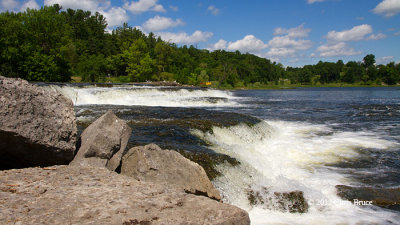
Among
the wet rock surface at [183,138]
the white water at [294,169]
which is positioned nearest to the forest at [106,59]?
the wet rock surface at [183,138]

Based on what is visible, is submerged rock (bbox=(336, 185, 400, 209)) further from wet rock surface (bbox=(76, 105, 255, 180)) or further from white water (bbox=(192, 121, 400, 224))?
wet rock surface (bbox=(76, 105, 255, 180))

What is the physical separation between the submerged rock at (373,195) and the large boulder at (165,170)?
3.27 meters

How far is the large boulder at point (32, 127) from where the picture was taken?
3.88m

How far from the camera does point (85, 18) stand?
4149 inches

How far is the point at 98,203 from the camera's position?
301 cm

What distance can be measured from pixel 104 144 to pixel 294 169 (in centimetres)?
554

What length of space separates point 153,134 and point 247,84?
115 metres

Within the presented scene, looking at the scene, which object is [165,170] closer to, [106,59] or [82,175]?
[82,175]

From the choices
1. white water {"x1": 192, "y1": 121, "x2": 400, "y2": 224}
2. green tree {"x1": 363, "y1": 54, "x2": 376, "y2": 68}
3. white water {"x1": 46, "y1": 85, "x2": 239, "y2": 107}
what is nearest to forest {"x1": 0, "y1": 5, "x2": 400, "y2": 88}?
green tree {"x1": 363, "y1": 54, "x2": 376, "y2": 68}

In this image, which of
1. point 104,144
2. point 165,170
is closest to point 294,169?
Answer: point 165,170

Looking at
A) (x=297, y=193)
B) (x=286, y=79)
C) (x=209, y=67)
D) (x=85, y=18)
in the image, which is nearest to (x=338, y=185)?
(x=297, y=193)

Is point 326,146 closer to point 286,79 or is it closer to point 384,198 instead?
point 384,198

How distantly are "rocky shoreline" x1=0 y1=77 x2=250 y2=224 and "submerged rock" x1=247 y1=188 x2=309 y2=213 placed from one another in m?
1.37

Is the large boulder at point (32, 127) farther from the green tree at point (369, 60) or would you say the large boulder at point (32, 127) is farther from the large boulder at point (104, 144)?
the green tree at point (369, 60)
